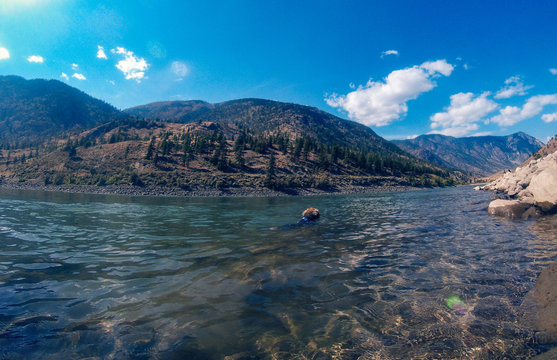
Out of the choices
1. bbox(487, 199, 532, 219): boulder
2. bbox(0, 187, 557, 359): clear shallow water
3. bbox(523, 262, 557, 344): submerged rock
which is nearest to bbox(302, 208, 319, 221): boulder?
bbox(0, 187, 557, 359): clear shallow water

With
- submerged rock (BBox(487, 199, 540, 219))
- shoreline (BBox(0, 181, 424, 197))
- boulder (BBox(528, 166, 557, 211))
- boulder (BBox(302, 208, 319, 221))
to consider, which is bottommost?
shoreline (BBox(0, 181, 424, 197))

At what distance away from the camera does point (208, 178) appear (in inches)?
2980

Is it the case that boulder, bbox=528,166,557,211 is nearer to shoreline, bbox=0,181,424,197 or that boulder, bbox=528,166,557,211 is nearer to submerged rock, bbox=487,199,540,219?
submerged rock, bbox=487,199,540,219

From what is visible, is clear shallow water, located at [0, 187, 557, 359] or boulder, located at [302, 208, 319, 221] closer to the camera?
clear shallow water, located at [0, 187, 557, 359]

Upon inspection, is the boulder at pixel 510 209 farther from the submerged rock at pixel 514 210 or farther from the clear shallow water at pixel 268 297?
the clear shallow water at pixel 268 297

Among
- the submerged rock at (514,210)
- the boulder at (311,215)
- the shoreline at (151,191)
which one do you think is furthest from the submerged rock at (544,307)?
the shoreline at (151,191)

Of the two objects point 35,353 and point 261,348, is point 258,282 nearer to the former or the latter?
point 261,348

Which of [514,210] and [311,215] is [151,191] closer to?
[311,215]

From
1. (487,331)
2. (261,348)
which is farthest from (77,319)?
(487,331)

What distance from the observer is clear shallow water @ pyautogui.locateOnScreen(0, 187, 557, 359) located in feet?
14.5

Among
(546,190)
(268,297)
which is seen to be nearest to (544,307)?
(268,297)

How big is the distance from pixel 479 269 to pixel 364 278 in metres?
4.30

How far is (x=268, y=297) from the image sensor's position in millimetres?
6523

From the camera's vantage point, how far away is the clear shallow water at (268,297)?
14.5 ft
